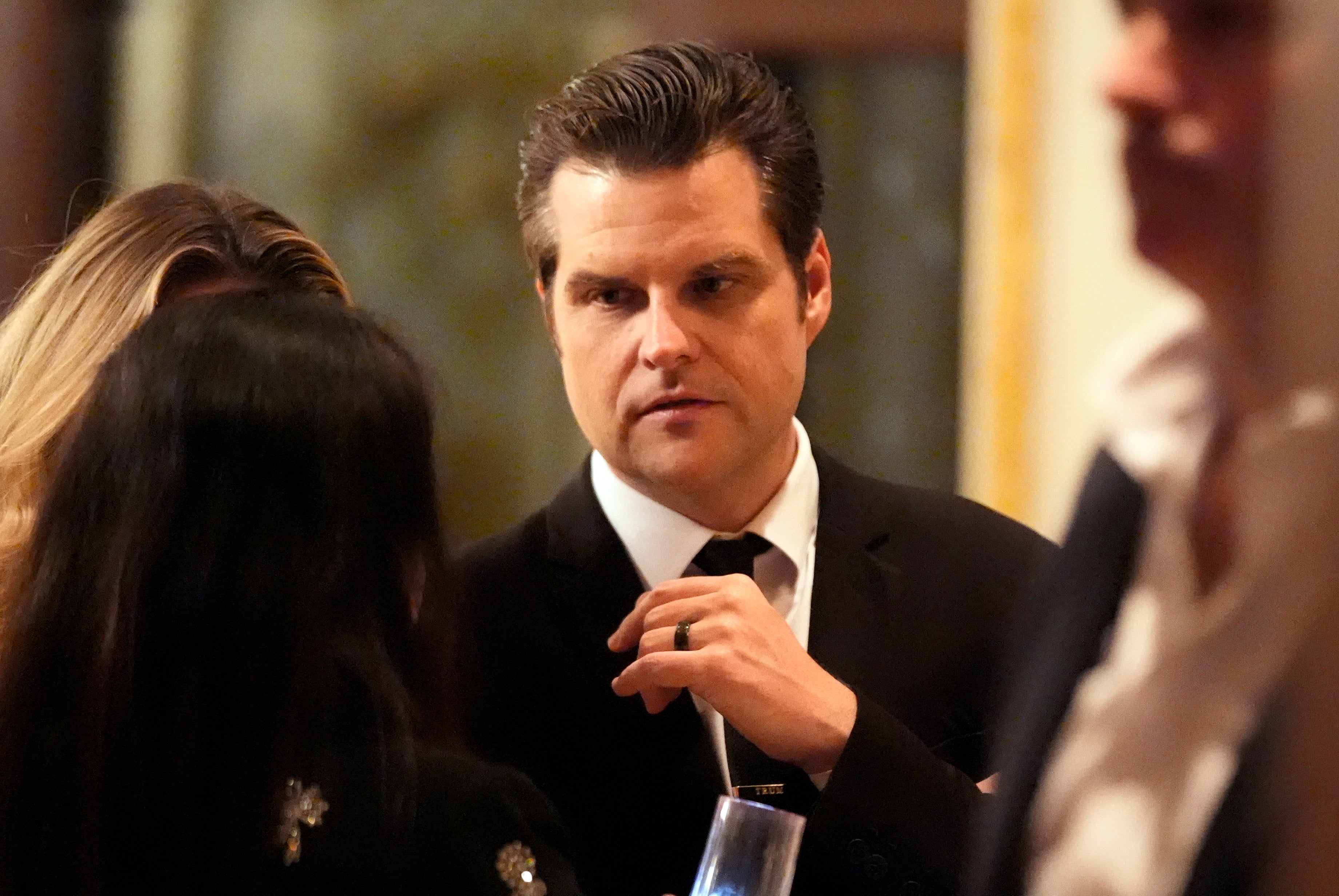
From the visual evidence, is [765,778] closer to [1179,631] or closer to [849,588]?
[849,588]

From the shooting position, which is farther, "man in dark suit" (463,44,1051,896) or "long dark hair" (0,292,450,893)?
"man in dark suit" (463,44,1051,896)

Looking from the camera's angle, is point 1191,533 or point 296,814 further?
point 296,814

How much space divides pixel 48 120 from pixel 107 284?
1463 millimetres

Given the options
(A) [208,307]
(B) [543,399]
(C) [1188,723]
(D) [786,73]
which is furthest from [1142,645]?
(B) [543,399]

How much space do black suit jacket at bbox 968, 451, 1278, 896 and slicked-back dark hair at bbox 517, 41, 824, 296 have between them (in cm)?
54

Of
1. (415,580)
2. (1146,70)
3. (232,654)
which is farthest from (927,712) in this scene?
(1146,70)

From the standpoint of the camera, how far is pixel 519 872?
0.92 metres

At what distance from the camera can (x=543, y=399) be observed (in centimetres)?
265

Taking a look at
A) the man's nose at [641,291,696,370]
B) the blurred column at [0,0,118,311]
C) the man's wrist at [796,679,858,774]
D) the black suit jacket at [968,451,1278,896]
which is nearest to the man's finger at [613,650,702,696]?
the man's wrist at [796,679,858,774]

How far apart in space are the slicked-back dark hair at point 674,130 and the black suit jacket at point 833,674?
0.73ft

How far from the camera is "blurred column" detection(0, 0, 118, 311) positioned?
2.23 m

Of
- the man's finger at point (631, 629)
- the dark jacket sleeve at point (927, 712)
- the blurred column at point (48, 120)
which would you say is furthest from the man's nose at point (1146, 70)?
the blurred column at point (48, 120)

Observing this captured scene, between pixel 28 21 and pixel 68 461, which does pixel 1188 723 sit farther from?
pixel 28 21

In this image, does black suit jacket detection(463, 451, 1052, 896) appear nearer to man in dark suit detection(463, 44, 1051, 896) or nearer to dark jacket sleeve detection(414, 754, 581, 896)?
man in dark suit detection(463, 44, 1051, 896)
